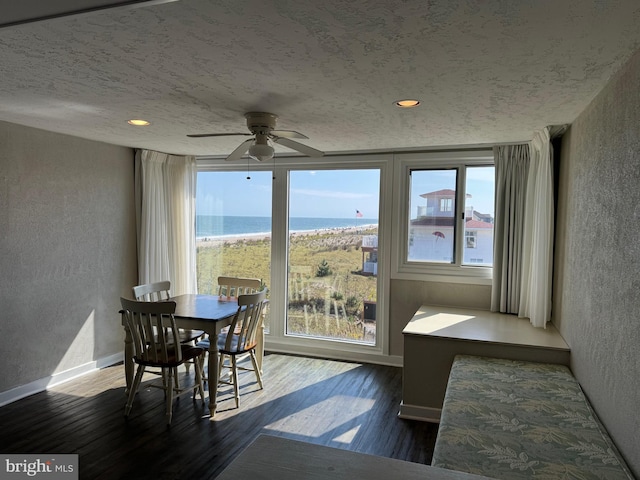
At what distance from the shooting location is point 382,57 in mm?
1916

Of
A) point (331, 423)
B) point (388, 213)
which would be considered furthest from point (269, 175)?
point (331, 423)

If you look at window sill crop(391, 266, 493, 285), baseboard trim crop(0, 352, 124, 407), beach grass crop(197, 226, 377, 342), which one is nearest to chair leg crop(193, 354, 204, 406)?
baseboard trim crop(0, 352, 124, 407)

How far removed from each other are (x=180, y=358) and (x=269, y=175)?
8.30ft

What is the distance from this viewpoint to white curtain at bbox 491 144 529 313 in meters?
4.05

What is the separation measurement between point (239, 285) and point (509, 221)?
2.75 meters

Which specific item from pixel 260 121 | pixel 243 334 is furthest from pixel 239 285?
pixel 260 121

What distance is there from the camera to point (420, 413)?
3.44 meters

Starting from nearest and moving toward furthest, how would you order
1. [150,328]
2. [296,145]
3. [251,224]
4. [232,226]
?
[296,145] < [150,328] < [251,224] < [232,226]

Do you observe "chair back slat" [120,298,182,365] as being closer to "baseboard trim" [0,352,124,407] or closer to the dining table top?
the dining table top

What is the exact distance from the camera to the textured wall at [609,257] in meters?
1.81

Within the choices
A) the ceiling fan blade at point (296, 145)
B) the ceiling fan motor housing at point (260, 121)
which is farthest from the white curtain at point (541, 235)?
the ceiling fan motor housing at point (260, 121)

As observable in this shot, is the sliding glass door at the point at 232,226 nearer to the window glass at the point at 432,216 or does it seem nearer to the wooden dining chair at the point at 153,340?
the window glass at the point at 432,216

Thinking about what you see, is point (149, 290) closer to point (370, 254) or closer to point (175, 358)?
point (175, 358)

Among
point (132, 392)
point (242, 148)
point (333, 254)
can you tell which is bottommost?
point (132, 392)
